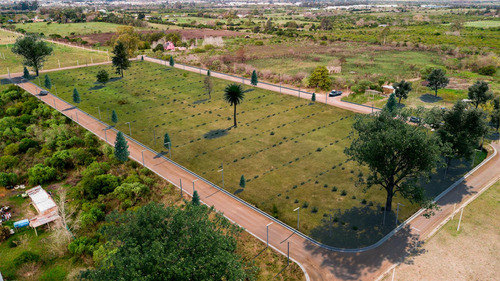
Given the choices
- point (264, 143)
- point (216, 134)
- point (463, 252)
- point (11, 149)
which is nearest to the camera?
point (463, 252)

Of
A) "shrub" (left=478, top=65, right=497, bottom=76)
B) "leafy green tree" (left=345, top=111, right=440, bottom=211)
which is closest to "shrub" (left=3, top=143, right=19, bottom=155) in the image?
"leafy green tree" (left=345, top=111, right=440, bottom=211)

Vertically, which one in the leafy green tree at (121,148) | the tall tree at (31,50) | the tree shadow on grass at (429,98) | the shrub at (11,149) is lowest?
the shrub at (11,149)

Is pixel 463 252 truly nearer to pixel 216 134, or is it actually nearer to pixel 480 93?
pixel 480 93

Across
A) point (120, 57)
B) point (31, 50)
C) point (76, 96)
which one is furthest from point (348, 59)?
point (31, 50)

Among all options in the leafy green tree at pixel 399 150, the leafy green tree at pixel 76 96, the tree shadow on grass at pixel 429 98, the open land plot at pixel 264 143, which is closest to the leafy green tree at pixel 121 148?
the open land plot at pixel 264 143

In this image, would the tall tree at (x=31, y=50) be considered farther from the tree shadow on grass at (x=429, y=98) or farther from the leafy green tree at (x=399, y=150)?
the tree shadow on grass at (x=429, y=98)

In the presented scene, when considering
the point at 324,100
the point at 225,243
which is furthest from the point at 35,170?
the point at 324,100
